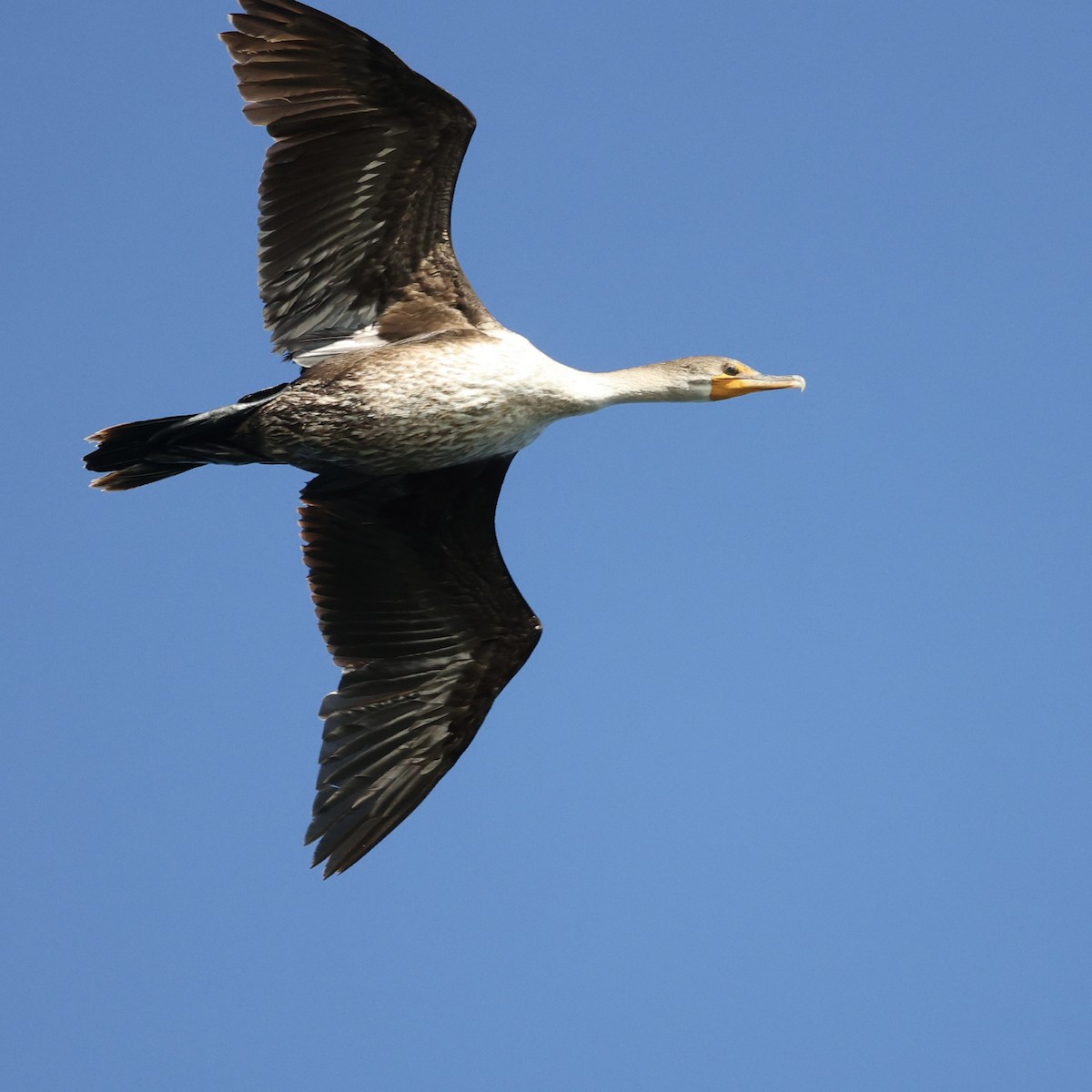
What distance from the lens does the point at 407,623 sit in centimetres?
939

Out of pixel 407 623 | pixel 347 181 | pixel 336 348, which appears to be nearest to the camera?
pixel 347 181

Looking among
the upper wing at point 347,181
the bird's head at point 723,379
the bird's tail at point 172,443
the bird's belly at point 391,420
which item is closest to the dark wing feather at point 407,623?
the bird's belly at point 391,420

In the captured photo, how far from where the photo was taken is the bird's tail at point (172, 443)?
8.38 metres

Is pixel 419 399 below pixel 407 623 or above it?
above

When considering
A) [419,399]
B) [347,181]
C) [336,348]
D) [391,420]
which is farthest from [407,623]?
[347,181]

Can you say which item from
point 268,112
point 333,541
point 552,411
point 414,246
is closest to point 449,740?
point 333,541

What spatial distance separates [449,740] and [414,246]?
248cm

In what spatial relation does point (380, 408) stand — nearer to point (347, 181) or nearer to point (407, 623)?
point (347, 181)

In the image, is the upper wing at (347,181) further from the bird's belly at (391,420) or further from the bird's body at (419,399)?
the bird's belly at (391,420)

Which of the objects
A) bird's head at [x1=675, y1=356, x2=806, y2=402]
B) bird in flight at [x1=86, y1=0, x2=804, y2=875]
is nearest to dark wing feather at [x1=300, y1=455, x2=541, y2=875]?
bird in flight at [x1=86, y1=0, x2=804, y2=875]

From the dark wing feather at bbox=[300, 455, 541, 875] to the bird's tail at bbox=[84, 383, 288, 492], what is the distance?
0.60m

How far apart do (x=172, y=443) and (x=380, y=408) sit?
0.97 meters

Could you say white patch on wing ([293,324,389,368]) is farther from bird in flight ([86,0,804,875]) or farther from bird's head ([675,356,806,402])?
bird's head ([675,356,806,402])

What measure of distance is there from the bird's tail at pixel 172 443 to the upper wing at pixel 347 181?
0.48 meters
